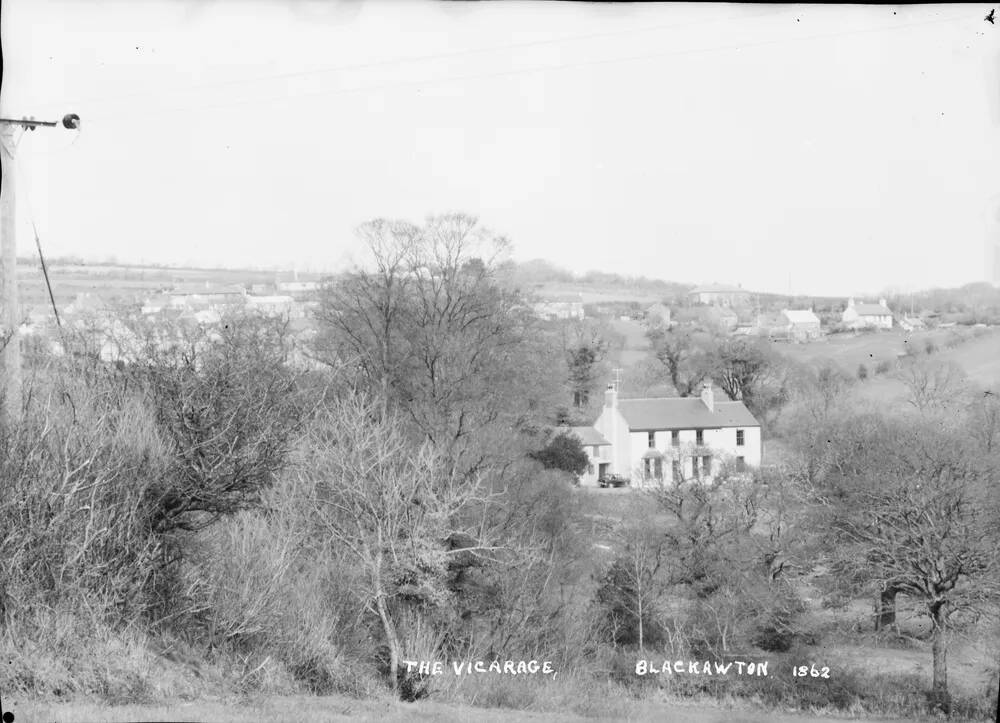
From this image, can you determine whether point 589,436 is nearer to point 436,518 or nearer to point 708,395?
point 708,395

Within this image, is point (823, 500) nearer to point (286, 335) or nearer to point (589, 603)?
point (589, 603)

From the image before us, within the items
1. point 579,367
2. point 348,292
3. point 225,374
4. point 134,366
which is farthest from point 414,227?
point 225,374

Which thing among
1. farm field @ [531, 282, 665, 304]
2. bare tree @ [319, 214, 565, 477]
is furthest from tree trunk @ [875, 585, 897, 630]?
bare tree @ [319, 214, 565, 477]

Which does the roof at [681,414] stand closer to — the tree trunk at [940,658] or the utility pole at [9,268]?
the tree trunk at [940,658]

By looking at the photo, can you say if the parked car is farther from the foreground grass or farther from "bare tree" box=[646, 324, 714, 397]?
the foreground grass

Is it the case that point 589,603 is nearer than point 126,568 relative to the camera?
No

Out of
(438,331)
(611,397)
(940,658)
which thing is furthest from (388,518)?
(611,397)
